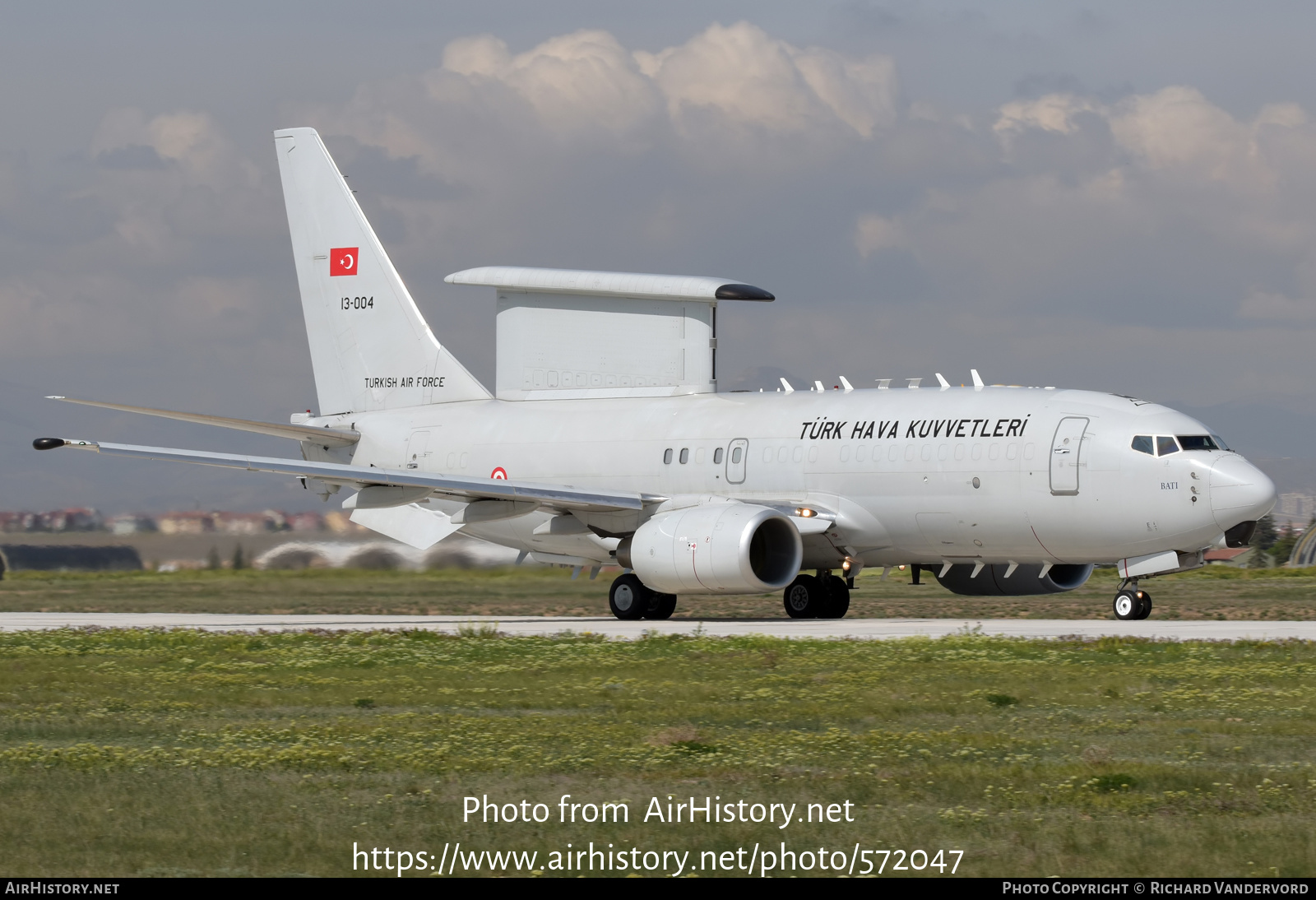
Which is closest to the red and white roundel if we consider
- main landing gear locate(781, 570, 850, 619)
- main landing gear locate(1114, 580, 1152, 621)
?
main landing gear locate(781, 570, 850, 619)

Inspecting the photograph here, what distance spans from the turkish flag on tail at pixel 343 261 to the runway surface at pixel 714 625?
30.8ft

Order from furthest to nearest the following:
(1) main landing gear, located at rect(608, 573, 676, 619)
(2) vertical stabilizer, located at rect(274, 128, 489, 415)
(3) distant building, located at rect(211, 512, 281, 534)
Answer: (2) vertical stabilizer, located at rect(274, 128, 489, 415) → (3) distant building, located at rect(211, 512, 281, 534) → (1) main landing gear, located at rect(608, 573, 676, 619)

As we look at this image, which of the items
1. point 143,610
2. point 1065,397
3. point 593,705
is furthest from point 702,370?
point 593,705

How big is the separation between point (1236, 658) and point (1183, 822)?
9.64m

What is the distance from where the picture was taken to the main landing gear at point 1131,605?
25.7m

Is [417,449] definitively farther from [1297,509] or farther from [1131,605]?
[1297,509]

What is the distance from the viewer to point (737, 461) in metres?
28.9

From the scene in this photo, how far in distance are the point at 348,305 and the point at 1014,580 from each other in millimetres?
16131

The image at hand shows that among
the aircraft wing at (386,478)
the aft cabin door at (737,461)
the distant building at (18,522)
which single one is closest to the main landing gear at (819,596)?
the aft cabin door at (737,461)

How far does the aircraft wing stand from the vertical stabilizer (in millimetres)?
7467

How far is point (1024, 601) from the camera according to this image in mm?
36125

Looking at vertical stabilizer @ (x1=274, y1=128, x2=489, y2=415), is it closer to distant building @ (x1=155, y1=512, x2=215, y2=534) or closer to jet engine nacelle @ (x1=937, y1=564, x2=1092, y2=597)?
distant building @ (x1=155, y1=512, x2=215, y2=534)

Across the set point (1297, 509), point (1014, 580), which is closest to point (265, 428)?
point (1014, 580)

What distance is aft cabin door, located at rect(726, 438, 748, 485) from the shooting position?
28.8 metres
